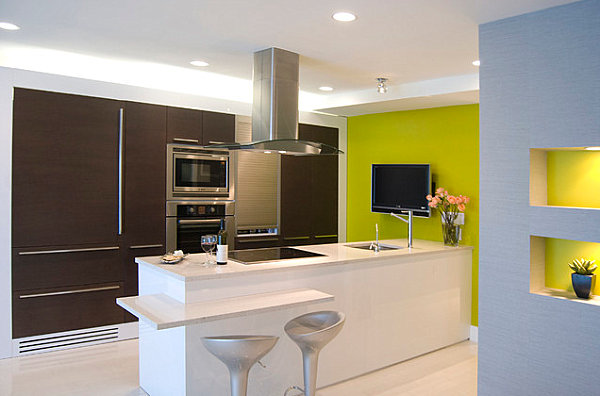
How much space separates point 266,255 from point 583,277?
2.14 meters

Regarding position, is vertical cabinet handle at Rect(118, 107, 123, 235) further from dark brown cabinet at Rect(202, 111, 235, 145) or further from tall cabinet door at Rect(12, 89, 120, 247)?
dark brown cabinet at Rect(202, 111, 235, 145)

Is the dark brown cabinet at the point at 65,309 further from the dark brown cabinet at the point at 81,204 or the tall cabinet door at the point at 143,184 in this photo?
the tall cabinet door at the point at 143,184

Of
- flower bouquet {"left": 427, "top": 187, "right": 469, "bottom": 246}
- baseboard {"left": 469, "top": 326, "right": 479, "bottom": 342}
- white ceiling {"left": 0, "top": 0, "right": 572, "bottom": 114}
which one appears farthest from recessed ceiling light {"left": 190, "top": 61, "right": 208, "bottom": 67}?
baseboard {"left": 469, "top": 326, "right": 479, "bottom": 342}

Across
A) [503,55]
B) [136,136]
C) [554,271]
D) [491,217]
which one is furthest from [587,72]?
[136,136]

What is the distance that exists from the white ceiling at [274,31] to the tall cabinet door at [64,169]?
497 mm

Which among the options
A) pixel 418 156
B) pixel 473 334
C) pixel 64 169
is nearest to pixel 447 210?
pixel 418 156

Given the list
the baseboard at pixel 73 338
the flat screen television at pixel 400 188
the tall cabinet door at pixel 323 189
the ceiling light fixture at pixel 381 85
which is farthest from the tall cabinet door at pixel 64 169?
the flat screen television at pixel 400 188

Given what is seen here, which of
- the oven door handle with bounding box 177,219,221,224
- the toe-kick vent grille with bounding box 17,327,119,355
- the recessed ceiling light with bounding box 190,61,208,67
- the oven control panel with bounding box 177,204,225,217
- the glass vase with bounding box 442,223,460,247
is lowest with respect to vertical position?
the toe-kick vent grille with bounding box 17,327,119,355

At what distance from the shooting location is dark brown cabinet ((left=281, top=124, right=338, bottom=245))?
568 cm

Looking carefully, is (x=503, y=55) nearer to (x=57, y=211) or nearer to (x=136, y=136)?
(x=136, y=136)

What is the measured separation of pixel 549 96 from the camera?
2.81 metres

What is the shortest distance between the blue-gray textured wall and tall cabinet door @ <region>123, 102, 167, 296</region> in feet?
9.69

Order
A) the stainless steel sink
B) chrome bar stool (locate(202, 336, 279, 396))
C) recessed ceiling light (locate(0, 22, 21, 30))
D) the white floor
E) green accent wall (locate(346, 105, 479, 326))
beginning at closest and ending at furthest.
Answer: chrome bar stool (locate(202, 336, 279, 396)) → recessed ceiling light (locate(0, 22, 21, 30)) → the white floor → the stainless steel sink → green accent wall (locate(346, 105, 479, 326))

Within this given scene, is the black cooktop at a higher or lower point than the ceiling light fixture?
lower
